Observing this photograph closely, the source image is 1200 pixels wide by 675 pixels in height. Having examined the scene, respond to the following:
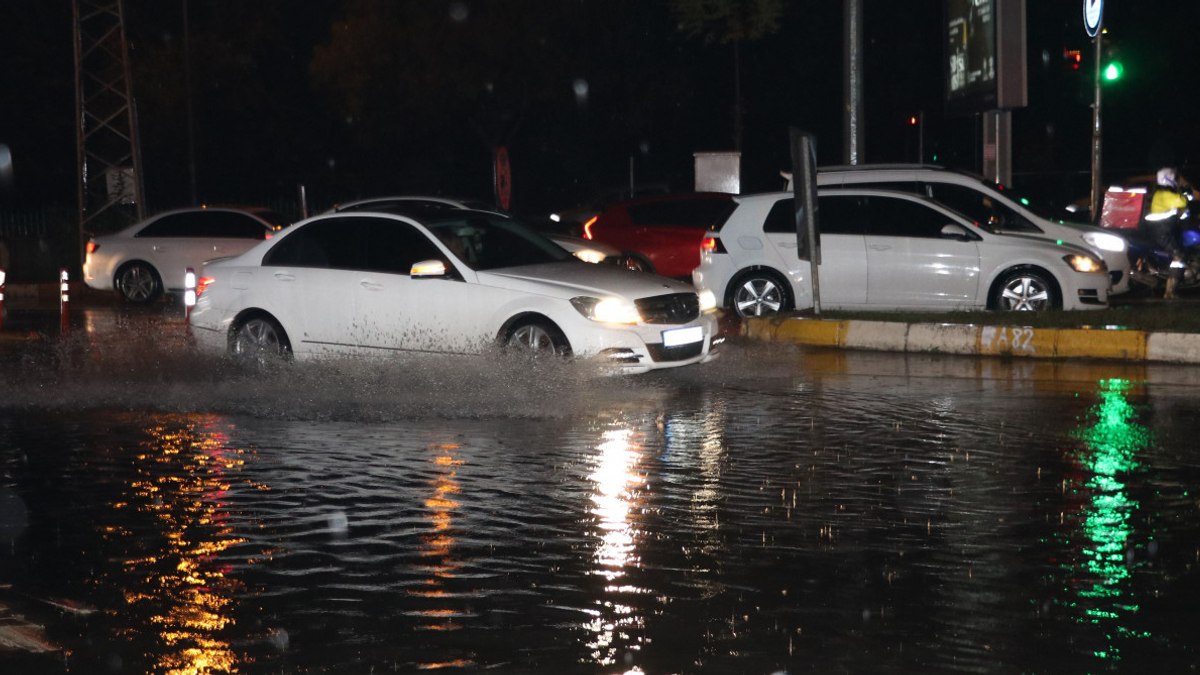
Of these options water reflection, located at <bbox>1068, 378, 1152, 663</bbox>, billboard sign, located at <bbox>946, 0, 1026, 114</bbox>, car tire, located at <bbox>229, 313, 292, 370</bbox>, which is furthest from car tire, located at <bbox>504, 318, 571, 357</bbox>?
billboard sign, located at <bbox>946, 0, 1026, 114</bbox>

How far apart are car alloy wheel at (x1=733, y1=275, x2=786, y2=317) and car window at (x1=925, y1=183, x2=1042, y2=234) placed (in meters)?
2.06

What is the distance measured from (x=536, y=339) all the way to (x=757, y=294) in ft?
20.1

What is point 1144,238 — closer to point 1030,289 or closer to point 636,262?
point 1030,289

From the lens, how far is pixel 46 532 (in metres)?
7.60

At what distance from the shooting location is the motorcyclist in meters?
19.9

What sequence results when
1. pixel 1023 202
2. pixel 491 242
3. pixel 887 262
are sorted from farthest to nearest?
pixel 1023 202 → pixel 887 262 → pixel 491 242

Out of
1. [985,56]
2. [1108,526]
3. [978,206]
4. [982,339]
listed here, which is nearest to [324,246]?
[982,339]

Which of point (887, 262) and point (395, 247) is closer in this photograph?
point (395, 247)

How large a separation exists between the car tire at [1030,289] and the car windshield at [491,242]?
18.6ft

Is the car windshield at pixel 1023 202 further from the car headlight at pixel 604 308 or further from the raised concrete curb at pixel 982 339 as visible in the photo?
the car headlight at pixel 604 308

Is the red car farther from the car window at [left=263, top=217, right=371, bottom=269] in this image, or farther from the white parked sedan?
the car window at [left=263, top=217, right=371, bottom=269]

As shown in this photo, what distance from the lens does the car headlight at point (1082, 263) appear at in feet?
55.9

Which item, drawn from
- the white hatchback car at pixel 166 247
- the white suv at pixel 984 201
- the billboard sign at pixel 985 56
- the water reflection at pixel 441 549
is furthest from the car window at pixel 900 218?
the white hatchback car at pixel 166 247

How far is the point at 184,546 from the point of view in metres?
7.26
